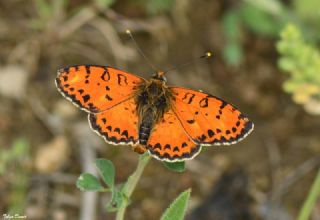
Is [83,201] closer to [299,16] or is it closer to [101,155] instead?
[101,155]

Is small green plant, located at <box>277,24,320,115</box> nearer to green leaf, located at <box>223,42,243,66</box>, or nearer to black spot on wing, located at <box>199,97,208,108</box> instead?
black spot on wing, located at <box>199,97,208,108</box>

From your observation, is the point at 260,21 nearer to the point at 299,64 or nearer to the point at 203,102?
the point at 299,64

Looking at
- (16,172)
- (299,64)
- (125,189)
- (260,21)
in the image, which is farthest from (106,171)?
(260,21)

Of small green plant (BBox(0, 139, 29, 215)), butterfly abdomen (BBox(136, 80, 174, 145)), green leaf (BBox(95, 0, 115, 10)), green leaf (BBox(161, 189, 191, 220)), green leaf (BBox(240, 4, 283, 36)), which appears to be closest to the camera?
green leaf (BBox(161, 189, 191, 220))

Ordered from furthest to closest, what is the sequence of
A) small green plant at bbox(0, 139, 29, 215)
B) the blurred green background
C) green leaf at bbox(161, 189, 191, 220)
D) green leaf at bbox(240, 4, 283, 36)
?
green leaf at bbox(240, 4, 283, 36)
the blurred green background
small green plant at bbox(0, 139, 29, 215)
green leaf at bbox(161, 189, 191, 220)

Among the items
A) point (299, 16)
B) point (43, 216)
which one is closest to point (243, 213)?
point (43, 216)

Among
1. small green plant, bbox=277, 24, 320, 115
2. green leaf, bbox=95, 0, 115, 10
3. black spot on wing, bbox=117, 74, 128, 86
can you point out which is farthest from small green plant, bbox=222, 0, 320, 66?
black spot on wing, bbox=117, 74, 128, 86

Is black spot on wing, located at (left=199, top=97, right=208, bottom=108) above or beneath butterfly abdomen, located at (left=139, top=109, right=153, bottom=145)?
above

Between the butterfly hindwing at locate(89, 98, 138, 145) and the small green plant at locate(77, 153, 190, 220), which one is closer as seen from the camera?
the small green plant at locate(77, 153, 190, 220)
